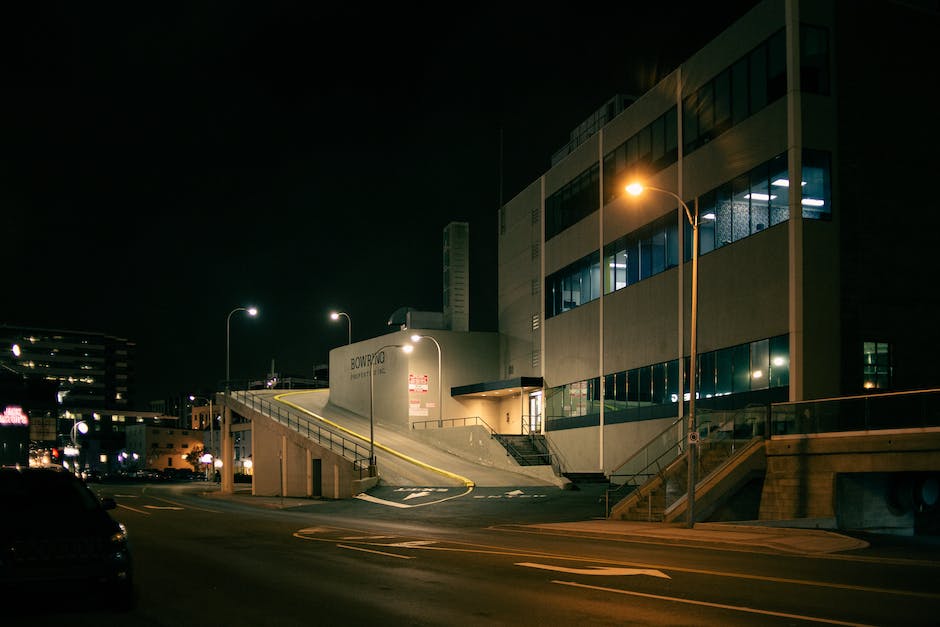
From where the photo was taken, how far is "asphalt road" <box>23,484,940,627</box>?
9.70m

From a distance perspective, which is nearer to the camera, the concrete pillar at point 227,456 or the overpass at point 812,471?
the overpass at point 812,471

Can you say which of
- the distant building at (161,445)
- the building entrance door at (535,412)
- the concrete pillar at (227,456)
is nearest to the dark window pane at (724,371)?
the building entrance door at (535,412)

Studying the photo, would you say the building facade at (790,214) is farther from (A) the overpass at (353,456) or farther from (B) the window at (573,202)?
(A) the overpass at (353,456)

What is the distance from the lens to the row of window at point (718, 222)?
104ft

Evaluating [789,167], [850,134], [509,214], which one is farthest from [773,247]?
[509,214]

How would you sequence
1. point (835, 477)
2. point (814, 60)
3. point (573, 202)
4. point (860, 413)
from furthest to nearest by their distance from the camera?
1. point (573, 202)
2. point (814, 60)
3. point (835, 477)
4. point (860, 413)

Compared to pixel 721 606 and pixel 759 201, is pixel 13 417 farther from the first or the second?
pixel 721 606

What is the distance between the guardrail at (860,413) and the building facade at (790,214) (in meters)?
3.16

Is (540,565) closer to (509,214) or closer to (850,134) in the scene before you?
(850,134)

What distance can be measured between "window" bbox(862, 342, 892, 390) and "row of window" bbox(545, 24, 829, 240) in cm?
927

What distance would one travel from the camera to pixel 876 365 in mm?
31672

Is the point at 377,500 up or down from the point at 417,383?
down

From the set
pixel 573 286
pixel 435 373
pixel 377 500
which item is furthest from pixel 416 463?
pixel 435 373

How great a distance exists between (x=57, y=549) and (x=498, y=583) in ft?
18.8
